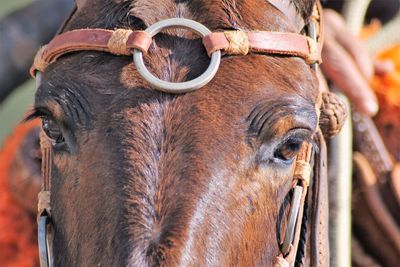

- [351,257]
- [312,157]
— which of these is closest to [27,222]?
[351,257]

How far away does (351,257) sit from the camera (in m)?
3.88

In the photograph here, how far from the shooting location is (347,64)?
355 cm

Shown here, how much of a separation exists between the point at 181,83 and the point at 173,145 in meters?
0.17

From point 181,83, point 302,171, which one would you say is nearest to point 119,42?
point 181,83

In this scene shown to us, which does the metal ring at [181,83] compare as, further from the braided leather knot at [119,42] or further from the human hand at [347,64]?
the human hand at [347,64]

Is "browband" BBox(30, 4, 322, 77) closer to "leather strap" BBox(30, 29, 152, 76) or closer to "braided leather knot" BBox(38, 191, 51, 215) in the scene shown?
"leather strap" BBox(30, 29, 152, 76)

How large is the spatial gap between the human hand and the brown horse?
1.01 m

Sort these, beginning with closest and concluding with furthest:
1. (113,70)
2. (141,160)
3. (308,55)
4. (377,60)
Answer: (141,160)
(113,70)
(308,55)
(377,60)

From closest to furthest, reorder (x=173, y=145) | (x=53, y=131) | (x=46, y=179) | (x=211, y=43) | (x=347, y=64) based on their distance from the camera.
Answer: (x=173, y=145) → (x=211, y=43) → (x=53, y=131) → (x=46, y=179) → (x=347, y=64)

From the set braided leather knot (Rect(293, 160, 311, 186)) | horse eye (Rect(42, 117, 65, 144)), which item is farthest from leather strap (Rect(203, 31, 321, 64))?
horse eye (Rect(42, 117, 65, 144))

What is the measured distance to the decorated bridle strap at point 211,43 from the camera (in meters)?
2.37

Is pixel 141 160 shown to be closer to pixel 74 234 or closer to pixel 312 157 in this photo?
pixel 74 234

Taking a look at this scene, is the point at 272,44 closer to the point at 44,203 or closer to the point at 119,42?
the point at 119,42

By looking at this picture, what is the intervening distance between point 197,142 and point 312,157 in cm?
54
